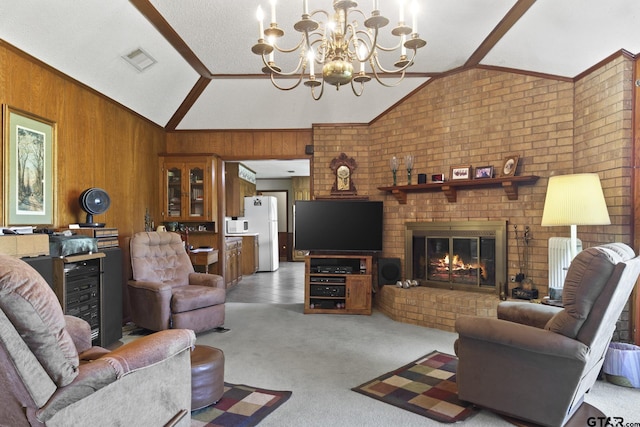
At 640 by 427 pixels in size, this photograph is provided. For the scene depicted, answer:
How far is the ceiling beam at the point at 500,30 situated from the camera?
326 centimetres

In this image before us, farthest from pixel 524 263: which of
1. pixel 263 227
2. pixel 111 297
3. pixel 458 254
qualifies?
pixel 263 227

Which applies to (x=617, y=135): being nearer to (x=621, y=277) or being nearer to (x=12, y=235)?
(x=621, y=277)

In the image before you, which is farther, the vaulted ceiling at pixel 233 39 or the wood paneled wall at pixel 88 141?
the wood paneled wall at pixel 88 141

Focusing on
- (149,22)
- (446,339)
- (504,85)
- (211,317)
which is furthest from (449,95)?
(211,317)

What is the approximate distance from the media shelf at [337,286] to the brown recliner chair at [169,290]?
1208 millimetres

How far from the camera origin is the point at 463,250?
4.76m

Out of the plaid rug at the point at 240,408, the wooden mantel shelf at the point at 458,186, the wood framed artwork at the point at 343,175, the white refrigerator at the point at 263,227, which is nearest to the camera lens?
the plaid rug at the point at 240,408

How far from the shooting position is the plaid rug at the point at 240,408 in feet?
7.89

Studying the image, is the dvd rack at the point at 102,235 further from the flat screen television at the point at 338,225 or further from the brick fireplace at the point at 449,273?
the brick fireplace at the point at 449,273

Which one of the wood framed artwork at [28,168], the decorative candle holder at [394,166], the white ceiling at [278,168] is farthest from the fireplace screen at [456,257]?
the white ceiling at [278,168]

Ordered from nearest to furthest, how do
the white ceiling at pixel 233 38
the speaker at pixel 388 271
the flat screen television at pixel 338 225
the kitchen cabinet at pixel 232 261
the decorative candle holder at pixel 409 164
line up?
→ the white ceiling at pixel 233 38 < the decorative candle holder at pixel 409 164 < the speaker at pixel 388 271 < the flat screen television at pixel 338 225 < the kitchen cabinet at pixel 232 261

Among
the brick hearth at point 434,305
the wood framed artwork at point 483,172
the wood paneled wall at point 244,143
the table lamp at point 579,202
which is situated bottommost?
the brick hearth at point 434,305

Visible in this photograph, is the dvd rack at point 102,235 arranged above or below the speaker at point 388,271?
above

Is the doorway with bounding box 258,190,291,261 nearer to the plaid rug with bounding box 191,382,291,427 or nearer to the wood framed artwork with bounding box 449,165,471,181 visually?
the wood framed artwork with bounding box 449,165,471,181
